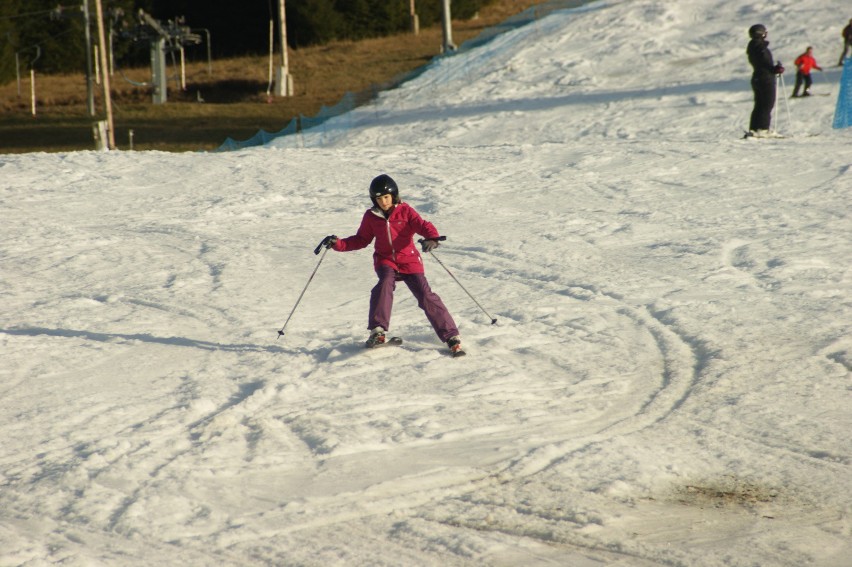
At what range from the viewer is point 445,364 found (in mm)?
7203

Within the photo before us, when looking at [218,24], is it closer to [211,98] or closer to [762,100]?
[211,98]

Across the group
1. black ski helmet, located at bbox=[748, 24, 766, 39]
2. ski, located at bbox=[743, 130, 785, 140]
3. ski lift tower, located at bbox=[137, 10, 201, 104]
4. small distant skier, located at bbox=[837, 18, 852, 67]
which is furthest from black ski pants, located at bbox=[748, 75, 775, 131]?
ski lift tower, located at bbox=[137, 10, 201, 104]

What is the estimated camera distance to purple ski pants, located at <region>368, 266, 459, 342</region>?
7367mm

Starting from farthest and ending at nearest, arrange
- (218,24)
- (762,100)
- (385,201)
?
(218,24) → (762,100) → (385,201)

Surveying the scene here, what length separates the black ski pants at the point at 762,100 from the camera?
1605cm

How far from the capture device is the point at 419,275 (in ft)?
24.5

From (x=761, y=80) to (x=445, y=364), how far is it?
36.4 feet

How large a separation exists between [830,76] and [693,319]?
17085 millimetres

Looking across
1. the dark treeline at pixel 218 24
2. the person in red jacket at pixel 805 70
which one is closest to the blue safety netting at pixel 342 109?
A: the person in red jacket at pixel 805 70

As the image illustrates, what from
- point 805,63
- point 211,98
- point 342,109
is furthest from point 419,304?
point 211,98

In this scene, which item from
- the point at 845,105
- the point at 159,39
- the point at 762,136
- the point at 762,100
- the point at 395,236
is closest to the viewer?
the point at 395,236

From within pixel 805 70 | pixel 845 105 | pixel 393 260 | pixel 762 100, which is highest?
pixel 805 70

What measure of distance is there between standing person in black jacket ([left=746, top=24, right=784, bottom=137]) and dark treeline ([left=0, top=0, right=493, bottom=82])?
3535 cm

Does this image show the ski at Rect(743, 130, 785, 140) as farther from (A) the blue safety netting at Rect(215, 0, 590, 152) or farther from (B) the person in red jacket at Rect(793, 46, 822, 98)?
(A) the blue safety netting at Rect(215, 0, 590, 152)
